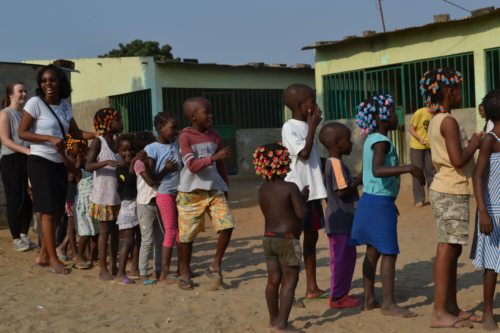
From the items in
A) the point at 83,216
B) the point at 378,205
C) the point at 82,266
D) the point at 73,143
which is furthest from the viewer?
the point at 73,143

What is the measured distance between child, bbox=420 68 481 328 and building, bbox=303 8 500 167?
8.39 metres

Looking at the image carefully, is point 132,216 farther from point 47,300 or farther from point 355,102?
point 355,102

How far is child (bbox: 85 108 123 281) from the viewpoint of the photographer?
6.96 meters

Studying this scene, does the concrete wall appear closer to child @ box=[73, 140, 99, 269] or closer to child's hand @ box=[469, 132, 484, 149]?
child @ box=[73, 140, 99, 269]

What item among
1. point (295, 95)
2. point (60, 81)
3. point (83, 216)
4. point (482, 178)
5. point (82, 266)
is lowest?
point (82, 266)

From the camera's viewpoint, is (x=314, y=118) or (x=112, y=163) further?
(x=112, y=163)

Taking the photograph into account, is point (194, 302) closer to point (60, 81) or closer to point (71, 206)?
point (60, 81)

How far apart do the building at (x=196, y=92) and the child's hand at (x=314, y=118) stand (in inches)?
508

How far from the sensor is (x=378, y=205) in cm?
521

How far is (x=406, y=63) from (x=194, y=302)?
9723mm

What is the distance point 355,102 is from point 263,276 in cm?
895

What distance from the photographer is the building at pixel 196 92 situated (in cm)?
1858

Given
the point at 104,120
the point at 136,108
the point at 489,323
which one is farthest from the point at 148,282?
the point at 136,108

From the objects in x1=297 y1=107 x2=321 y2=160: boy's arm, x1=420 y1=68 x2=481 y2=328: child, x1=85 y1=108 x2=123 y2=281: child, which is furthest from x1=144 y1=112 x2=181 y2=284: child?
x1=420 y1=68 x2=481 y2=328: child
